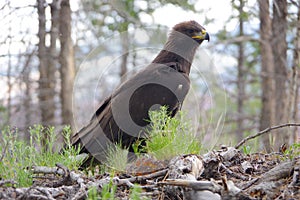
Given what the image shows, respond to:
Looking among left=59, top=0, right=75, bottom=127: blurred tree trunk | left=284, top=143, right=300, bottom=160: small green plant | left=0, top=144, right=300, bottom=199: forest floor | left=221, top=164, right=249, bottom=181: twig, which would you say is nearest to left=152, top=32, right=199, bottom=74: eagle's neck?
left=0, top=144, right=300, bottom=199: forest floor

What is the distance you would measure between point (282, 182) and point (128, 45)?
4.09m

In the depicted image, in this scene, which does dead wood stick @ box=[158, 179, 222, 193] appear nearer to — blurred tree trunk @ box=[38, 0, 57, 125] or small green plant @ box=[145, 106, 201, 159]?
small green plant @ box=[145, 106, 201, 159]

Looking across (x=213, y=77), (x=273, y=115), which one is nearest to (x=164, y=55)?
(x=213, y=77)

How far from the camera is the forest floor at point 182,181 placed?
313cm

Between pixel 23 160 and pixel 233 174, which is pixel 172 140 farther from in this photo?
pixel 23 160

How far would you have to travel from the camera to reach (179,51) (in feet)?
21.6

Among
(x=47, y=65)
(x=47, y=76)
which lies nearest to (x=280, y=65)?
(x=47, y=76)

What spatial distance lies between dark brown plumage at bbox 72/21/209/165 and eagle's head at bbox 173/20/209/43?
0.60m

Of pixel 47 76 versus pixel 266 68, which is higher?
pixel 266 68

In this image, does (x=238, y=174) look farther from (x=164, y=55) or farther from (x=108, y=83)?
(x=108, y=83)

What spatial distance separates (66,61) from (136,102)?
161 inches

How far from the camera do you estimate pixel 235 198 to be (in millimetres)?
3076

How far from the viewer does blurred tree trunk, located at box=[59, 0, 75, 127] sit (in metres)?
9.14

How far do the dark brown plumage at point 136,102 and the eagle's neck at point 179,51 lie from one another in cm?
2
